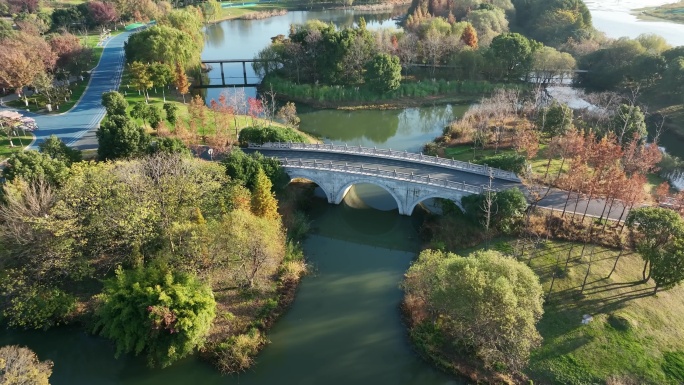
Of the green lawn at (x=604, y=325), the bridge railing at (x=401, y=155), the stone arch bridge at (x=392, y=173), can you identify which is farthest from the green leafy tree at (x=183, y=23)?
the green lawn at (x=604, y=325)

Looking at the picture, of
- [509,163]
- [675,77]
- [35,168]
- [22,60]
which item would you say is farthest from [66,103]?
[675,77]

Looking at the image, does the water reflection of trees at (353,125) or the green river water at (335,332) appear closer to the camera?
the green river water at (335,332)

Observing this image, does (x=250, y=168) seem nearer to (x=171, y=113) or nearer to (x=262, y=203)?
(x=262, y=203)

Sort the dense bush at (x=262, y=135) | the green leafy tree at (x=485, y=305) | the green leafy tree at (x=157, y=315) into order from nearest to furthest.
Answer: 1. the green leafy tree at (x=485, y=305)
2. the green leafy tree at (x=157, y=315)
3. the dense bush at (x=262, y=135)

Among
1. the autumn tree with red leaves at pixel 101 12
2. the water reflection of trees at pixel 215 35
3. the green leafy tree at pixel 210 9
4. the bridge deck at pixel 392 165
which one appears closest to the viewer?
the bridge deck at pixel 392 165

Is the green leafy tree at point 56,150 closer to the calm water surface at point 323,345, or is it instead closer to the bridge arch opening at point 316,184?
the calm water surface at point 323,345

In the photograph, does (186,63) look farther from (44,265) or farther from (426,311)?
(426,311)
